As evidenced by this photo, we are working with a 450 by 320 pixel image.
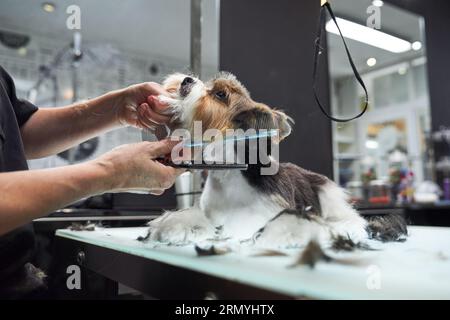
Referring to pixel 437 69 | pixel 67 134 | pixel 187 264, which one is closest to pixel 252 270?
pixel 187 264

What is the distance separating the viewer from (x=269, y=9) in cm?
150

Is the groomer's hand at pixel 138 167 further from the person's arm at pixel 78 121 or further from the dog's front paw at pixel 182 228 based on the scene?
the person's arm at pixel 78 121

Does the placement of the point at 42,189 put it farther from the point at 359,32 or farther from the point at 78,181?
the point at 359,32

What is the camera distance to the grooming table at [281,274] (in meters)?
0.41

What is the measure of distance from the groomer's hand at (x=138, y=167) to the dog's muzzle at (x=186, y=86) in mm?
147

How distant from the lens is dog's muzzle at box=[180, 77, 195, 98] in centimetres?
94

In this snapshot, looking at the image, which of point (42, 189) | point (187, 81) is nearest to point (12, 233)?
point (42, 189)

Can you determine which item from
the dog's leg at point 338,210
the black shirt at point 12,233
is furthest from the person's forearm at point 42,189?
the dog's leg at point 338,210

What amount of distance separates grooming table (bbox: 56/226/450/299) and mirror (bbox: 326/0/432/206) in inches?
26.3

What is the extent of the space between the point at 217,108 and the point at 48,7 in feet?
2.07

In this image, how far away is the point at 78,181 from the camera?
0.71 m

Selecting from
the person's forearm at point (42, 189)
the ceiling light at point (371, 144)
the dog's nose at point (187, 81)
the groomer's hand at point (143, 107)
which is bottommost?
the person's forearm at point (42, 189)

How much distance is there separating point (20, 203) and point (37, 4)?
0.77 m
